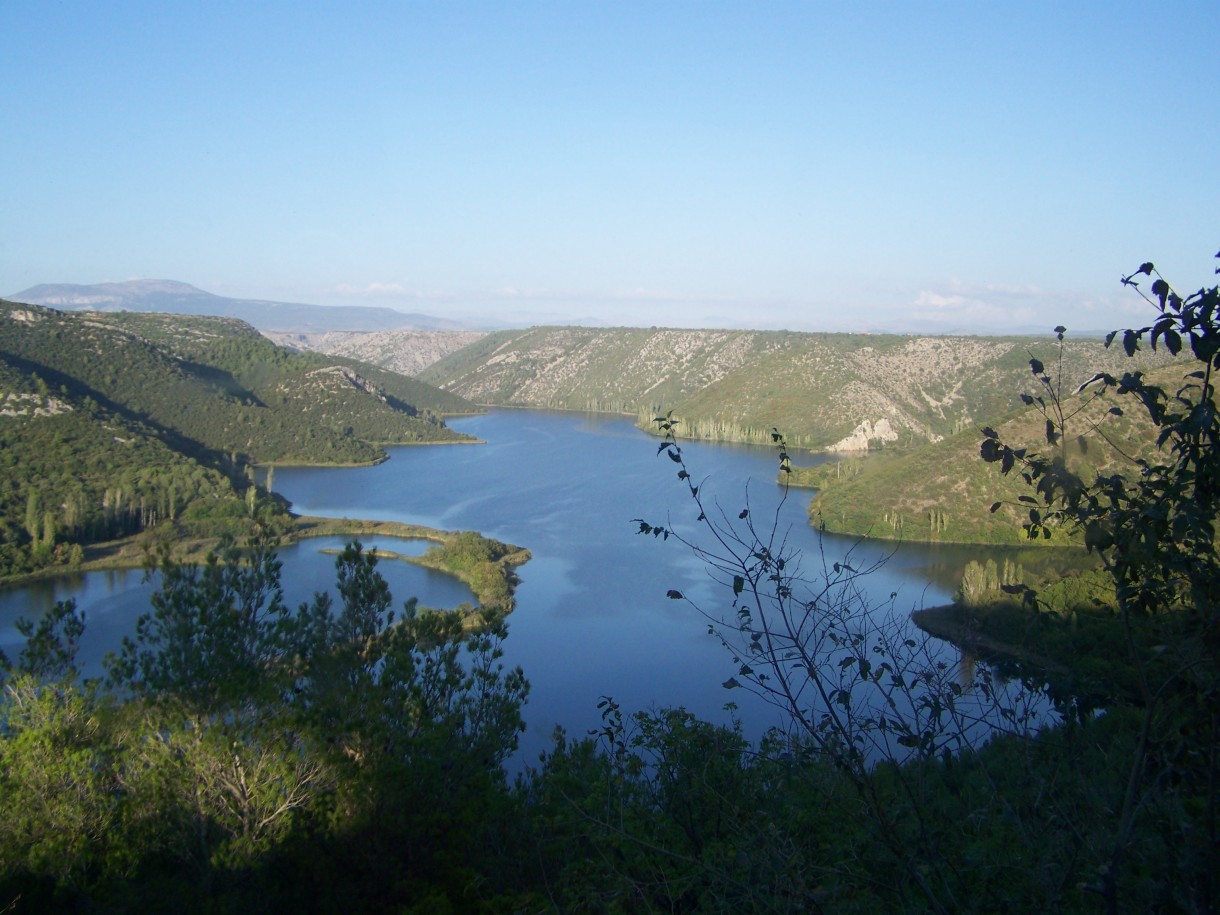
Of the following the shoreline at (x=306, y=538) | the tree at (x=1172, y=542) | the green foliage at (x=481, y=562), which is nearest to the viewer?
the tree at (x=1172, y=542)

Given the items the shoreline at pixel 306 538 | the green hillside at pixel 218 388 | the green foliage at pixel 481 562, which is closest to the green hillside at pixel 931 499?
the green foliage at pixel 481 562

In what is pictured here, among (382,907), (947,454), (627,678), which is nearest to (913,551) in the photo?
(947,454)

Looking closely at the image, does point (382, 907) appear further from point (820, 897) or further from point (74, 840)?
point (820, 897)

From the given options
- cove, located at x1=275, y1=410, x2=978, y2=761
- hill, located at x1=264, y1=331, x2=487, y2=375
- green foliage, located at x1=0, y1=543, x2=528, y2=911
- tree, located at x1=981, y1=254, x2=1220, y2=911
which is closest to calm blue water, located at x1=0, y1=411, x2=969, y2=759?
cove, located at x1=275, y1=410, x2=978, y2=761

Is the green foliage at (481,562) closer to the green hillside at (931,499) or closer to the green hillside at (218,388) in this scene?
the green hillside at (931,499)

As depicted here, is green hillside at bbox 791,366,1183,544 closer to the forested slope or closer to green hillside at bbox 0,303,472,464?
the forested slope

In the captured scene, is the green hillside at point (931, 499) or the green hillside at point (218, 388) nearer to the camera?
the green hillside at point (931, 499)
